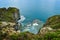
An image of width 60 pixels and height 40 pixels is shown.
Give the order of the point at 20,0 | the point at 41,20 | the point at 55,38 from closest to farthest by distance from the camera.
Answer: the point at 55,38 → the point at 41,20 → the point at 20,0

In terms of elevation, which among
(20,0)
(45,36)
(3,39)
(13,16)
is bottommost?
(20,0)

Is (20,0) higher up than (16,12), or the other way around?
(16,12)

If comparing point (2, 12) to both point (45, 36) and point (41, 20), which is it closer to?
Result: point (41, 20)

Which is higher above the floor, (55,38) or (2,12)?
(55,38)

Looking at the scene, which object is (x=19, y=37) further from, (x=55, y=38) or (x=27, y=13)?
(x=27, y=13)

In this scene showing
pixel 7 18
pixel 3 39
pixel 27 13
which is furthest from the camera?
pixel 27 13

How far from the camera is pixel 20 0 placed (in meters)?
196

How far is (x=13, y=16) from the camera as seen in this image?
90000 mm

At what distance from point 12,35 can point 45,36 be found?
23.2 ft

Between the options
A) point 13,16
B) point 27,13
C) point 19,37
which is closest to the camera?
point 19,37

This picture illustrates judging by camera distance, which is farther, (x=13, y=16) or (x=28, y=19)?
(x=28, y=19)

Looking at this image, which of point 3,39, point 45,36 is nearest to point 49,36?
point 45,36

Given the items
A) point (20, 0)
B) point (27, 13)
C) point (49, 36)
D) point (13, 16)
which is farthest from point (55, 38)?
point (20, 0)

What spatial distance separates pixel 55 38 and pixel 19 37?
7.66m
